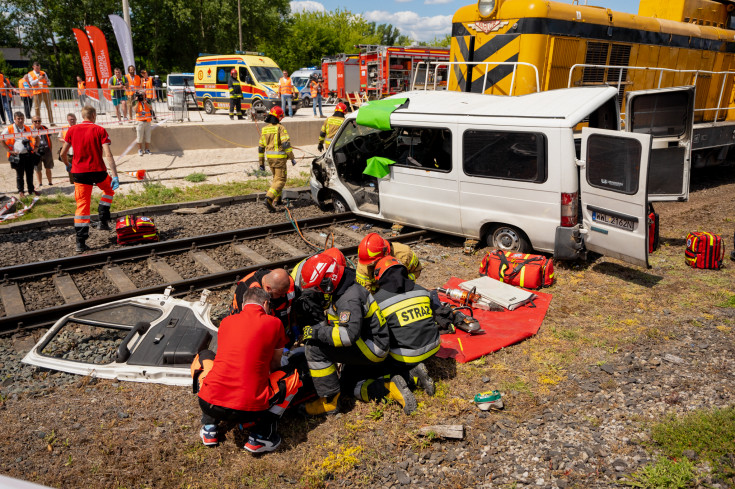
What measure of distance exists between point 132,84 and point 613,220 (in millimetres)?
14897

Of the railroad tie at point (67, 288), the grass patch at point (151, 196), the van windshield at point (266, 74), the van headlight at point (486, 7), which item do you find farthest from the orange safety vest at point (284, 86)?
the railroad tie at point (67, 288)

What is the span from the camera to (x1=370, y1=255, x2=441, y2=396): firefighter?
4.37 metres

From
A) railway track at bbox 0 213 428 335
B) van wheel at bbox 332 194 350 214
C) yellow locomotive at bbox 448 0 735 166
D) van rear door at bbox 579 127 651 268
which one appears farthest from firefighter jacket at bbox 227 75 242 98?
van rear door at bbox 579 127 651 268

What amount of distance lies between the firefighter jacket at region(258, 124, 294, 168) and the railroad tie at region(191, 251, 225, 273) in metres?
2.82

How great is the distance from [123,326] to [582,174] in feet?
18.7

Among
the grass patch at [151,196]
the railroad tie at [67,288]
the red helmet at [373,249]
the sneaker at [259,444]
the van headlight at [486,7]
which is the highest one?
the van headlight at [486,7]

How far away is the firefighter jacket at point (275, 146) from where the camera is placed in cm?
1004

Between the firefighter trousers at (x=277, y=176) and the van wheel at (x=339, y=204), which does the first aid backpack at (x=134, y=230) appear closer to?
the firefighter trousers at (x=277, y=176)

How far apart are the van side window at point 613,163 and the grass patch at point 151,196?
7.58 metres

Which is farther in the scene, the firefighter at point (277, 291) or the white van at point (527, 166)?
the white van at point (527, 166)

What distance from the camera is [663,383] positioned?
445cm

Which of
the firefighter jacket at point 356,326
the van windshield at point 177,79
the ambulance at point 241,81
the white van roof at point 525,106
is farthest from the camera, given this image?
the van windshield at point 177,79

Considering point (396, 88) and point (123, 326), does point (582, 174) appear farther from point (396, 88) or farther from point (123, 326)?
A: point (396, 88)

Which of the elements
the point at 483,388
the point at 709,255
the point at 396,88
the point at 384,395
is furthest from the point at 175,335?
the point at 396,88
